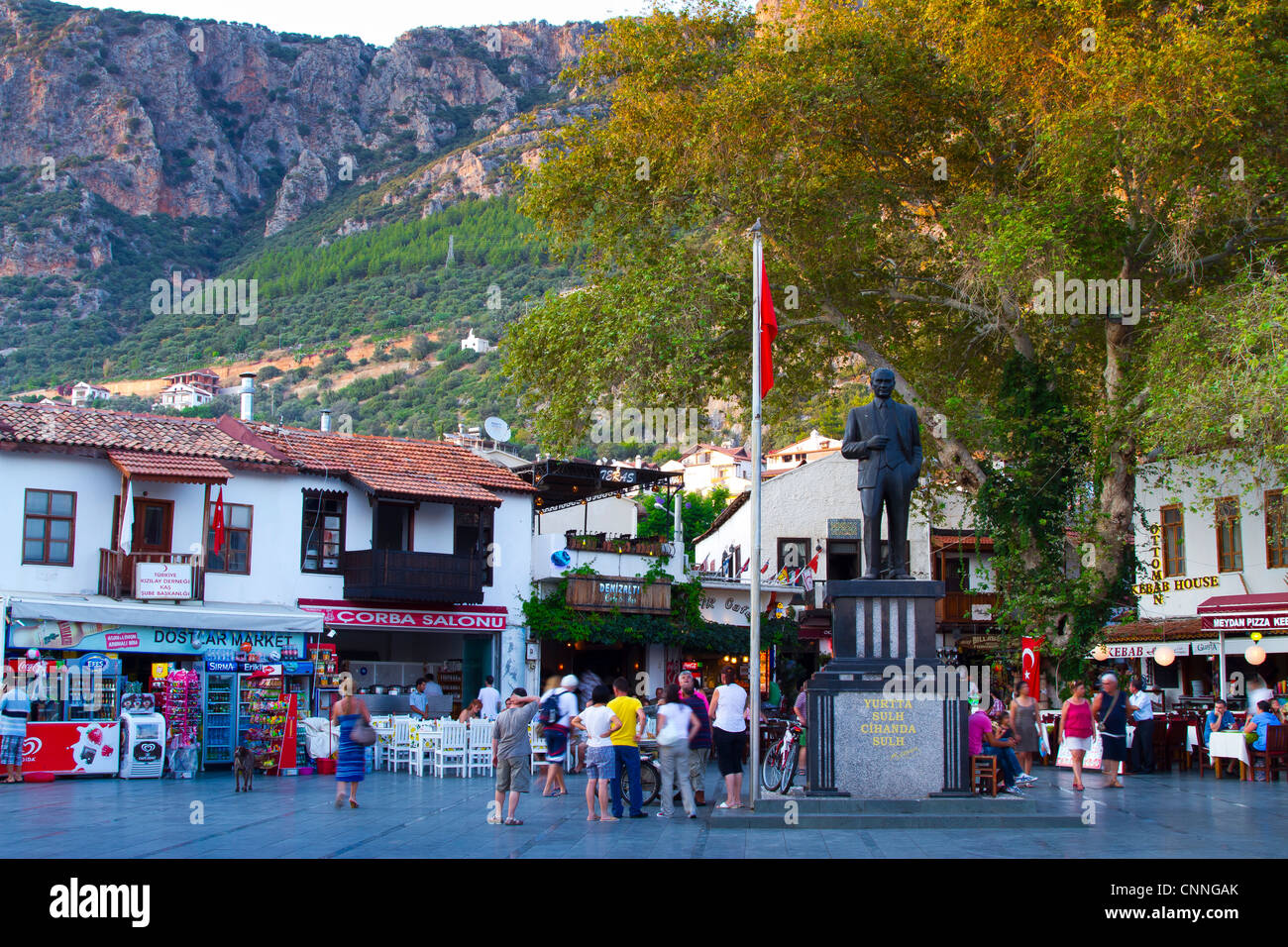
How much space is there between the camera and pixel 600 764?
14258mm

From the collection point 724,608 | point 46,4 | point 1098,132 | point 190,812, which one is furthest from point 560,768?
point 46,4

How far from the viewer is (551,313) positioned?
85.9ft

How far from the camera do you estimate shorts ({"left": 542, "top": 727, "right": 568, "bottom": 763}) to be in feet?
55.2

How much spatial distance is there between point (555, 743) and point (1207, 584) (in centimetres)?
1865

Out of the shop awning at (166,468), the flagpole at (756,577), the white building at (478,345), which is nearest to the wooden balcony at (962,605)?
the shop awning at (166,468)

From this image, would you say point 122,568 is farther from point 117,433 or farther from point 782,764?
point 782,764

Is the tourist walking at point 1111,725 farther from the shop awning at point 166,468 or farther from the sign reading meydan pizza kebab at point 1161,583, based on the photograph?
the shop awning at point 166,468

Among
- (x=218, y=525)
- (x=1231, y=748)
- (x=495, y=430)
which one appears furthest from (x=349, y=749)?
(x=495, y=430)

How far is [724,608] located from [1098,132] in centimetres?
1757

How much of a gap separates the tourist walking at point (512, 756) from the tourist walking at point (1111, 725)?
943 cm

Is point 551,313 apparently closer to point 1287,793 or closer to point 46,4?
point 1287,793

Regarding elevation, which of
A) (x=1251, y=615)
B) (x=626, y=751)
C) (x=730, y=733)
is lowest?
(x=626, y=751)

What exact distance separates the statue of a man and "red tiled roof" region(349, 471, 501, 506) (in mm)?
14217

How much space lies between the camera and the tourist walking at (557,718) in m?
16.2
